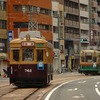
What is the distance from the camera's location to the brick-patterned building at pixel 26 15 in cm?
8388

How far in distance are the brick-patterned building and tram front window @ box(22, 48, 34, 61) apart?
51630 mm

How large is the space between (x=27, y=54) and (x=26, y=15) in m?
55.8

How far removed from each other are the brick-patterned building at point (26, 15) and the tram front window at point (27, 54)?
51.6 metres

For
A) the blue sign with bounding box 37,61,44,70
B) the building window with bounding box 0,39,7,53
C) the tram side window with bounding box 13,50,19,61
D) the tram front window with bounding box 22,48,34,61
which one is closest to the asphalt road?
the blue sign with bounding box 37,61,44,70

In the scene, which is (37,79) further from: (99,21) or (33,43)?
(99,21)

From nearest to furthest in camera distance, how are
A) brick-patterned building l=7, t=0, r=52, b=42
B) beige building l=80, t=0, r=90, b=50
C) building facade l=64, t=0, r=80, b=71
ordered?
brick-patterned building l=7, t=0, r=52, b=42 < building facade l=64, t=0, r=80, b=71 < beige building l=80, t=0, r=90, b=50

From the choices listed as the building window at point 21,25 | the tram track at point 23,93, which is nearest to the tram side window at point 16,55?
the tram track at point 23,93

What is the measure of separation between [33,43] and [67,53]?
3028 inches

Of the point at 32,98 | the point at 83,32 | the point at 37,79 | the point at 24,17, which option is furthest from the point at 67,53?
the point at 32,98

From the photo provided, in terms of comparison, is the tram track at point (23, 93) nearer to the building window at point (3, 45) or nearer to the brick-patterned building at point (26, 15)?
the building window at point (3, 45)

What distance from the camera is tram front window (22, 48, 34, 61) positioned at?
31.1 metres

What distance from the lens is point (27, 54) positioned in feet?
103

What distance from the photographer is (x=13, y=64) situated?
3111 cm

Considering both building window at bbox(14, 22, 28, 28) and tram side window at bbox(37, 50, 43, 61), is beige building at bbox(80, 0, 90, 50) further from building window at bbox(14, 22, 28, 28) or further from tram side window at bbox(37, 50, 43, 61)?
tram side window at bbox(37, 50, 43, 61)
